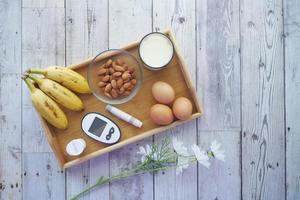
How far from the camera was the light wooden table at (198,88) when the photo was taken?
1001mm

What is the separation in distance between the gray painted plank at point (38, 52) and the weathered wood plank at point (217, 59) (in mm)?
377

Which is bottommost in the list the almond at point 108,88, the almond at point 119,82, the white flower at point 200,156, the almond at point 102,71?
the white flower at point 200,156

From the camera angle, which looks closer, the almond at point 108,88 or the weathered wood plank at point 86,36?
the almond at point 108,88

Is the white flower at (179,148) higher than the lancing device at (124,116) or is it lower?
lower

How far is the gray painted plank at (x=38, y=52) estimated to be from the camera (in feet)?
3.28

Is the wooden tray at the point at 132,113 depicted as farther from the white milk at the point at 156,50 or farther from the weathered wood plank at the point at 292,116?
the weathered wood plank at the point at 292,116

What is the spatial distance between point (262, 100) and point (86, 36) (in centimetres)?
51

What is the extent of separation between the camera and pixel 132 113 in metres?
0.95

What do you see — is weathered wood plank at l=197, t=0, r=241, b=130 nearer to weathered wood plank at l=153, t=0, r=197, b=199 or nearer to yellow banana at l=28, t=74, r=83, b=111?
weathered wood plank at l=153, t=0, r=197, b=199

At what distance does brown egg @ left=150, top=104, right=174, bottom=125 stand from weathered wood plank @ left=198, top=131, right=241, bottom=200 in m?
0.15

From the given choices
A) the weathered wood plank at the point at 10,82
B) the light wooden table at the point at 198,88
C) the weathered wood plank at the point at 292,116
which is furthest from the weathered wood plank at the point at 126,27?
the weathered wood plank at the point at 292,116

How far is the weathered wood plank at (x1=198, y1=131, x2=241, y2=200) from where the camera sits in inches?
40.1

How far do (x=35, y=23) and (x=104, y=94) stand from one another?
287mm

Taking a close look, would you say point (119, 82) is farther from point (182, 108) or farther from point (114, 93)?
point (182, 108)
